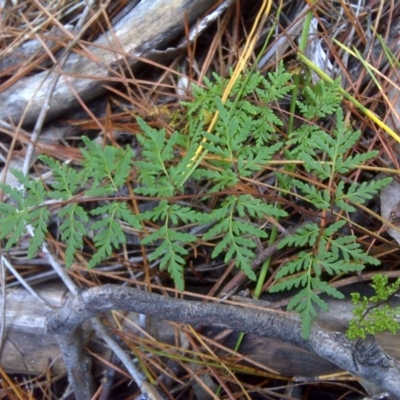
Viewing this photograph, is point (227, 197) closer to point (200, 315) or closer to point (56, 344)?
point (200, 315)

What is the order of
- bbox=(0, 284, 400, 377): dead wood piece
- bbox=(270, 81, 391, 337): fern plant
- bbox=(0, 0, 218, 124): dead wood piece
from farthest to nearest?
bbox=(0, 0, 218, 124): dead wood piece → bbox=(0, 284, 400, 377): dead wood piece → bbox=(270, 81, 391, 337): fern plant

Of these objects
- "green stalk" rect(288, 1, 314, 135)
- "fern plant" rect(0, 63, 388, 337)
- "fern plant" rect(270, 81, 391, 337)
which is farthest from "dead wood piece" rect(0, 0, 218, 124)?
"fern plant" rect(270, 81, 391, 337)

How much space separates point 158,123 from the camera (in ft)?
7.50

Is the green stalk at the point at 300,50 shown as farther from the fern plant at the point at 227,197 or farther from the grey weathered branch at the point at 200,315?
the grey weathered branch at the point at 200,315

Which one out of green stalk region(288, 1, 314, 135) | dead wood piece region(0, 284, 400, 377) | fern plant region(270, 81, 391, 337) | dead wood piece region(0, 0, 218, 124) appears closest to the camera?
fern plant region(270, 81, 391, 337)

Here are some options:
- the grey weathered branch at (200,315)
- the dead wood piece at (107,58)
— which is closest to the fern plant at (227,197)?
the grey weathered branch at (200,315)

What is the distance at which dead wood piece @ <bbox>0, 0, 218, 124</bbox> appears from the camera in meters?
2.39

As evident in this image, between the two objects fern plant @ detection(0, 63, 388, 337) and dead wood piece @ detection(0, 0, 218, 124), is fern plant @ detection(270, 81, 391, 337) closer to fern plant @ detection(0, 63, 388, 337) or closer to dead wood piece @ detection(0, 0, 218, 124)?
fern plant @ detection(0, 63, 388, 337)

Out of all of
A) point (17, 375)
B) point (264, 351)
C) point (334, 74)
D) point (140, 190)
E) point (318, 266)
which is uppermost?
point (140, 190)

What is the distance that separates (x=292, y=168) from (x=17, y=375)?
1.55 meters

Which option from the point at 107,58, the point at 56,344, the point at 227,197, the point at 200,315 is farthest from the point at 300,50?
the point at 56,344

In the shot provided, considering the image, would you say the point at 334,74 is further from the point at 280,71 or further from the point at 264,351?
the point at 264,351

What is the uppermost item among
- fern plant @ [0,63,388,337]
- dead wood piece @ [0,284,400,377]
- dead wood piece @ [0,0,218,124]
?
dead wood piece @ [0,0,218,124]

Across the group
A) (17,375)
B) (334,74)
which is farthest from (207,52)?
(17,375)
